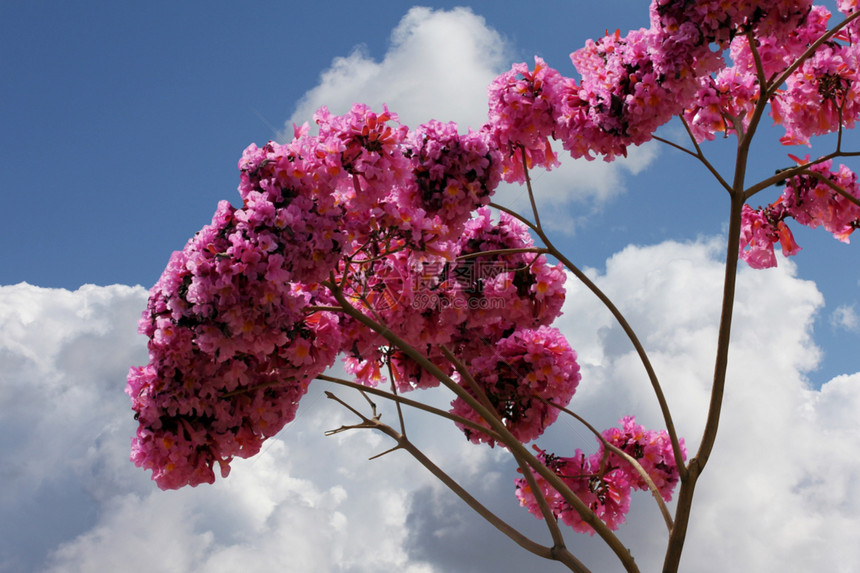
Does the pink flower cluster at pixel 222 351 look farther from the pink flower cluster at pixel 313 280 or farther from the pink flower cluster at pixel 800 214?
the pink flower cluster at pixel 800 214

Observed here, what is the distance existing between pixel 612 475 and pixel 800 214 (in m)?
2.80

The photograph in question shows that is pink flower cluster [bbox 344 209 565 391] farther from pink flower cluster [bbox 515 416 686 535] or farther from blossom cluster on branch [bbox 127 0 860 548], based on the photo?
pink flower cluster [bbox 515 416 686 535]

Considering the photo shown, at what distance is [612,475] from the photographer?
6152 millimetres

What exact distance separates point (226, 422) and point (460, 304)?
1.74 m

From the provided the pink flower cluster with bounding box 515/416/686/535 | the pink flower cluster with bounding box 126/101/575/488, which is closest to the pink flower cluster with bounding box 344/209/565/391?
the pink flower cluster with bounding box 126/101/575/488

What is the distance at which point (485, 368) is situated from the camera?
545 cm

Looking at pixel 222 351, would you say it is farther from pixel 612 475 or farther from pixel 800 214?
pixel 800 214

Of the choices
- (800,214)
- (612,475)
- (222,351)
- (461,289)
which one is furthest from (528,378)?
(800,214)

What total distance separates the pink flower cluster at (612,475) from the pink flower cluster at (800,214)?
1.95 m

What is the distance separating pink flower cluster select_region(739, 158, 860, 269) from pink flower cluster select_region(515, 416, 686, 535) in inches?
76.7

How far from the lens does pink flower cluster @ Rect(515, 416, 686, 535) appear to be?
607 centimetres

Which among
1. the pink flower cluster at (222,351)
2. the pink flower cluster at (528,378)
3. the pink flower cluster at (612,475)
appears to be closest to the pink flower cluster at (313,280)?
the pink flower cluster at (222,351)

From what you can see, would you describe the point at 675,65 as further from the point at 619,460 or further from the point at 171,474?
the point at 171,474

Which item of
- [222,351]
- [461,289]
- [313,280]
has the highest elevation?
[461,289]
